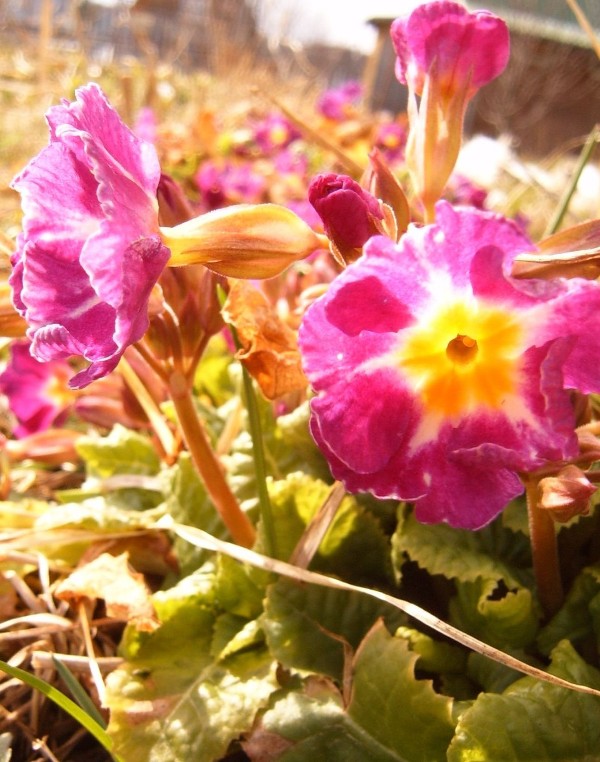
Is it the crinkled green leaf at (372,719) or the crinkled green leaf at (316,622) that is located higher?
the crinkled green leaf at (316,622)

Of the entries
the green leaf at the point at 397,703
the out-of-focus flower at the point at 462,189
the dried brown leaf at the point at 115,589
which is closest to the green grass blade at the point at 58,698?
the dried brown leaf at the point at 115,589

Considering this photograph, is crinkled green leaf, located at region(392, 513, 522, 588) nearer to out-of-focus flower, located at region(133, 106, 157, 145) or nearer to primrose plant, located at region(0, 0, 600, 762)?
primrose plant, located at region(0, 0, 600, 762)

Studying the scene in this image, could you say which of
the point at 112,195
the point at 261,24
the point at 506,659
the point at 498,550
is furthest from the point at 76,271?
the point at 261,24

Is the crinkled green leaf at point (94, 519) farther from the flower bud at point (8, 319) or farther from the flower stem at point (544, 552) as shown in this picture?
the flower stem at point (544, 552)

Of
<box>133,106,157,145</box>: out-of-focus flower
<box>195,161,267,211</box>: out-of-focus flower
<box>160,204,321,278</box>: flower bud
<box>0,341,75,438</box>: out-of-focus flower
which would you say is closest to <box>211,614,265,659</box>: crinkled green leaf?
<box>160,204,321,278</box>: flower bud

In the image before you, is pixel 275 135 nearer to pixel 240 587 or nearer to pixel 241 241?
pixel 240 587

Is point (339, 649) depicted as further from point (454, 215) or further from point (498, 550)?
point (454, 215)
